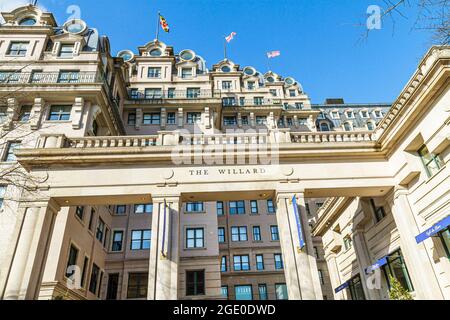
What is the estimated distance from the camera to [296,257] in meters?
14.6

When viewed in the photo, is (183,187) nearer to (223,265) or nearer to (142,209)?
(142,209)

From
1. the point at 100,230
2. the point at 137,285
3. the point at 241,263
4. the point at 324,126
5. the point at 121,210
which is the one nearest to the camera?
the point at 137,285

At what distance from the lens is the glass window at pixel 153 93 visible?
3703cm

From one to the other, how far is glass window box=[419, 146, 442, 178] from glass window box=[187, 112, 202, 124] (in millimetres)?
24228

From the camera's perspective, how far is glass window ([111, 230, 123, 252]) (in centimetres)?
2852

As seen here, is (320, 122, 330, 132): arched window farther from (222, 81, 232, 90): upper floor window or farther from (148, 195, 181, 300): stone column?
(148, 195, 181, 300): stone column

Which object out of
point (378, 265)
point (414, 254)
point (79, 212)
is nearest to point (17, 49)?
point (79, 212)

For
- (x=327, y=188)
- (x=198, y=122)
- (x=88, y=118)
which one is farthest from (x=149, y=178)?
(x=198, y=122)

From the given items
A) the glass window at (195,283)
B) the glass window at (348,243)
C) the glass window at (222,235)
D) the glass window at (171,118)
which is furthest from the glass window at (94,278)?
the glass window at (348,243)

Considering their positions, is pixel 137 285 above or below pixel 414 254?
above

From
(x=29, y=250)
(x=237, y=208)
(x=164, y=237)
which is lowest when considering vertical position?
(x=29, y=250)

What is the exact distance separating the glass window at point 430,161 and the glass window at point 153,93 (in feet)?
95.8

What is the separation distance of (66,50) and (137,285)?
23737 millimetres

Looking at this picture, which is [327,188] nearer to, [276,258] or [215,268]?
[215,268]
